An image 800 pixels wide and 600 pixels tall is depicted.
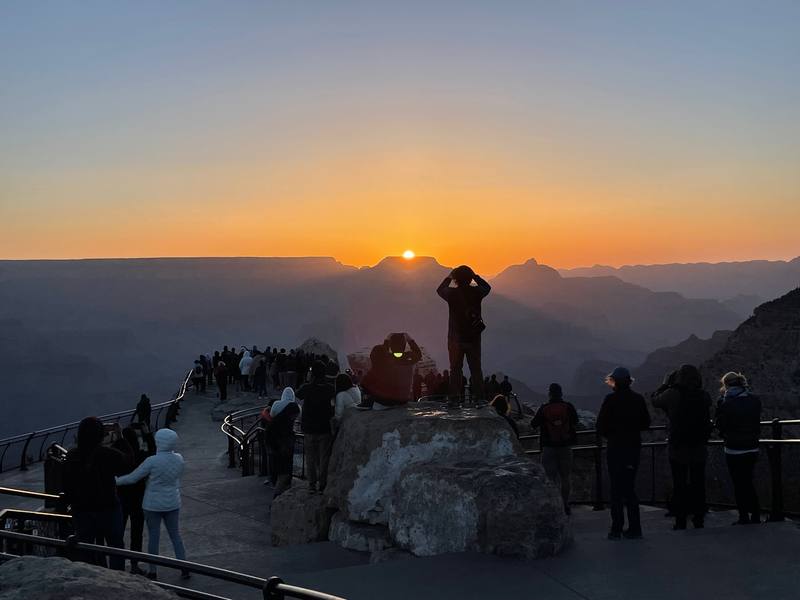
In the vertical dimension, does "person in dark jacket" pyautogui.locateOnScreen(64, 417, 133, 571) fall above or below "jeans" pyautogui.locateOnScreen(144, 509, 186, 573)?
above

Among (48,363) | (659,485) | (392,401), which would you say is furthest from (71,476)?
(48,363)

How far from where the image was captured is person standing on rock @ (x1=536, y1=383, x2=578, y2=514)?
7895mm

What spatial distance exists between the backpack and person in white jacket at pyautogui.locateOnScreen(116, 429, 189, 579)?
13.6ft

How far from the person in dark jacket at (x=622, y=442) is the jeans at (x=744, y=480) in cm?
105

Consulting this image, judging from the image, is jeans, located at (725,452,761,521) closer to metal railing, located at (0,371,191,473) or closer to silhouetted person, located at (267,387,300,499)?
silhouetted person, located at (267,387,300,499)

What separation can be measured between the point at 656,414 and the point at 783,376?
6062mm

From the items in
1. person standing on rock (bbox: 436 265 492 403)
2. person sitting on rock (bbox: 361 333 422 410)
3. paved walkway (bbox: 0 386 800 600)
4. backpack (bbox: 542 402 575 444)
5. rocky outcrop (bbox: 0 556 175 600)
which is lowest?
paved walkway (bbox: 0 386 800 600)

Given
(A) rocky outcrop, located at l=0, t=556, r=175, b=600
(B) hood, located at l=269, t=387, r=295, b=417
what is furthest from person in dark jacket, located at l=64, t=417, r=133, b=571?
(B) hood, located at l=269, t=387, r=295, b=417

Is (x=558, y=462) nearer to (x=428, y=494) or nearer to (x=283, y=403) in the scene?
(x=428, y=494)

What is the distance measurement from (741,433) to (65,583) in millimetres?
5882

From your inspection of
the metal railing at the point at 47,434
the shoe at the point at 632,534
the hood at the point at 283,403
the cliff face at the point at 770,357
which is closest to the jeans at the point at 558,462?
the shoe at the point at 632,534

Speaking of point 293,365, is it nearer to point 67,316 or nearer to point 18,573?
point 18,573

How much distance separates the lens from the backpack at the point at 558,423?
25.9ft

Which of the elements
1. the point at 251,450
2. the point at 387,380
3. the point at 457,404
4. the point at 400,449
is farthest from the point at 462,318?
the point at 251,450
